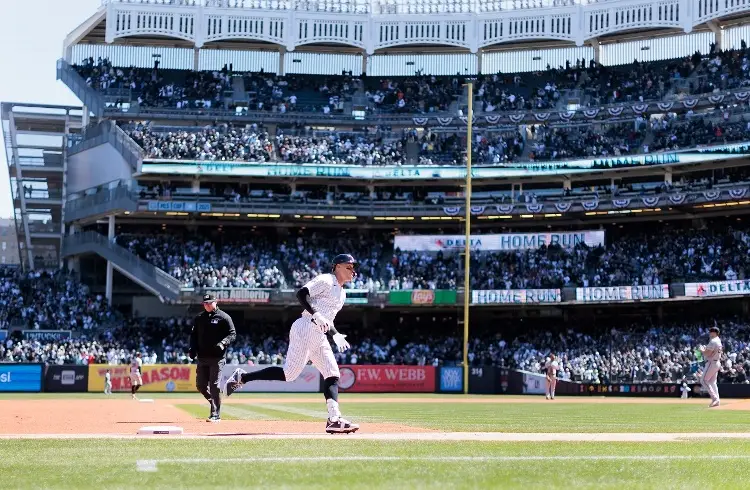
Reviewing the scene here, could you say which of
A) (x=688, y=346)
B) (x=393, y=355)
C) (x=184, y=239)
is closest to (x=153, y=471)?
(x=688, y=346)

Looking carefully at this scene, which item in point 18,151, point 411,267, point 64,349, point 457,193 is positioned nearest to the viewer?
point 64,349

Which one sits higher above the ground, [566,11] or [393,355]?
[566,11]

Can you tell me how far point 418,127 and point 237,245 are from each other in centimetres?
1459

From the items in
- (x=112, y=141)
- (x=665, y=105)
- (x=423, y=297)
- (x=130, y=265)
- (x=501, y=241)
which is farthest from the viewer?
(x=112, y=141)

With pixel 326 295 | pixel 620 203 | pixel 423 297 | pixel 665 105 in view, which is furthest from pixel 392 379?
pixel 326 295

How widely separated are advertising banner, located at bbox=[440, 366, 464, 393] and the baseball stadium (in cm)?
8

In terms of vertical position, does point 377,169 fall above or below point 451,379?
above

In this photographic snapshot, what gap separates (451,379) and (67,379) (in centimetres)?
1805

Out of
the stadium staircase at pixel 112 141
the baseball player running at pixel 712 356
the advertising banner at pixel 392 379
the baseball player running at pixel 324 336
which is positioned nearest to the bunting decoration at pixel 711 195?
the advertising banner at pixel 392 379

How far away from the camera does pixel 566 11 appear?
6781cm

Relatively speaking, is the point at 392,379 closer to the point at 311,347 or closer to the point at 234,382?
the point at 234,382

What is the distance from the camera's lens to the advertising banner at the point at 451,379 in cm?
4959

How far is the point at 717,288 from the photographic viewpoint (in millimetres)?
51750

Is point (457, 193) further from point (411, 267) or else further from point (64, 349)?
point (64, 349)
